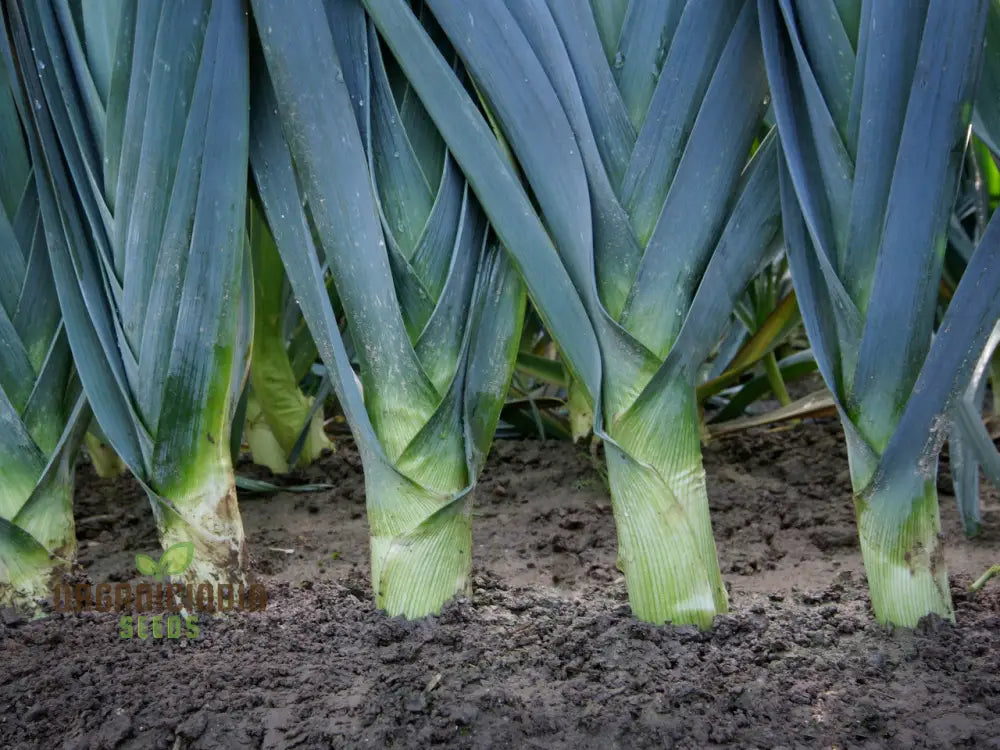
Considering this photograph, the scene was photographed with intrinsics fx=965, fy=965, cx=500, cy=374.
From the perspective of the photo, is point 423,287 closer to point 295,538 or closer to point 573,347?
point 573,347

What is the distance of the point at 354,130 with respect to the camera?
1.01m

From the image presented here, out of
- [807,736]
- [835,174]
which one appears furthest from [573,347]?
[807,736]

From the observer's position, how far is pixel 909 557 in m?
0.93

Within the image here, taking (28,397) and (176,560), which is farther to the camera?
(28,397)

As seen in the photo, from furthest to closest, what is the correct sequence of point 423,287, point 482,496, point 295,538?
1. point 482,496
2. point 295,538
3. point 423,287

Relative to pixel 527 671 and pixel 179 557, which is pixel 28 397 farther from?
pixel 527 671

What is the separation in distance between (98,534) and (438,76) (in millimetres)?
980

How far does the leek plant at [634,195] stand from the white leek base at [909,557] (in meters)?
0.16

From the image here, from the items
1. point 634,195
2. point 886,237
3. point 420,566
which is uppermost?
point 634,195

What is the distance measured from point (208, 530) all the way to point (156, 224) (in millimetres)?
350

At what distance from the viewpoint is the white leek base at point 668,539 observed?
971mm

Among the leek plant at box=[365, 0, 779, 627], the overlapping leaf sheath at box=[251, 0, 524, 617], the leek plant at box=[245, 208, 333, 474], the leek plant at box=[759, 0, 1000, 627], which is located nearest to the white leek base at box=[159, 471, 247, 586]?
the overlapping leaf sheath at box=[251, 0, 524, 617]

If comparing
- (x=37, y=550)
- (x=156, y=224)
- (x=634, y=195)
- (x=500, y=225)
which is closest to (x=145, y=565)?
(x=37, y=550)

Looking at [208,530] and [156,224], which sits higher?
[156,224]
